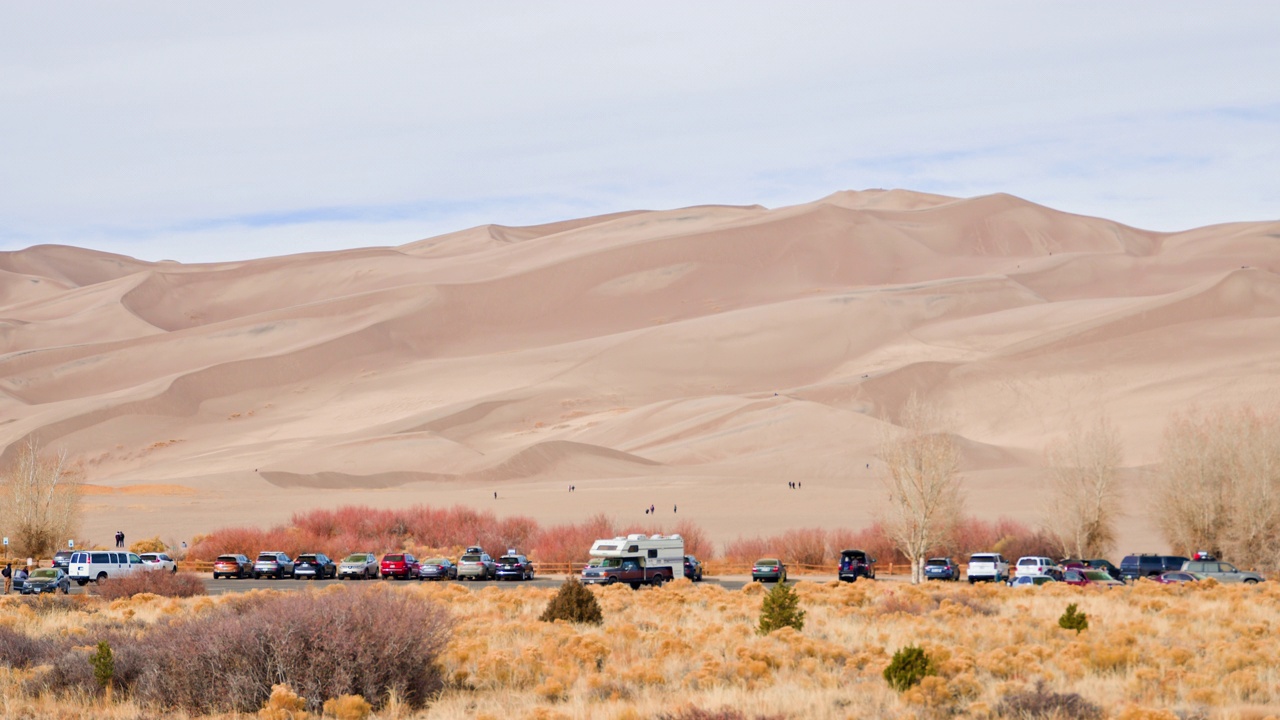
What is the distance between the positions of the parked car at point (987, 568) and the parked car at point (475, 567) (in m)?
16.4

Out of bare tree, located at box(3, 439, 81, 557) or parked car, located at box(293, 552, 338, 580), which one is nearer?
parked car, located at box(293, 552, 338, 580)

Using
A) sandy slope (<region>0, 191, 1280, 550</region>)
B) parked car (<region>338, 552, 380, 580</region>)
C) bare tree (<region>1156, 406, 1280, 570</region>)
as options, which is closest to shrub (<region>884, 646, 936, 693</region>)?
parked car (<region>338, 552, 380, 580</region>)

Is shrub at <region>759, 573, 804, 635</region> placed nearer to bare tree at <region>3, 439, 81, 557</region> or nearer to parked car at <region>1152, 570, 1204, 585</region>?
parked car at <region>1152, 570, 1204, 585</region>

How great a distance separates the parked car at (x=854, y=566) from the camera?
43.5 m

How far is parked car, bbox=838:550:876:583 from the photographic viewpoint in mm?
43469

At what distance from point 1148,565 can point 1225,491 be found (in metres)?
8.88

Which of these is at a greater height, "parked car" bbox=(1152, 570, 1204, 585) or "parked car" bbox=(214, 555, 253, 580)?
"parked car" bbox=(214, 555, 253, 580)

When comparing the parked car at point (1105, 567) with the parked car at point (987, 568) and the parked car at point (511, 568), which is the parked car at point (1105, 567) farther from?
the parked car at point (511, 568)

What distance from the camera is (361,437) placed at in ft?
408

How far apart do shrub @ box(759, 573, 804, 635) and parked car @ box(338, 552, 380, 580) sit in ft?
83.1

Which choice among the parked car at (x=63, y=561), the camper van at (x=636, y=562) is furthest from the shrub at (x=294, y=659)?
the parked car at (x=63, y=561)

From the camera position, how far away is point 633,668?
17.1m

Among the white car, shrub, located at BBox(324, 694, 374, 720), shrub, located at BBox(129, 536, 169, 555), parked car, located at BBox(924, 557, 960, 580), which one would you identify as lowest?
parked car, located at BBox(924, 557, 960, 580)

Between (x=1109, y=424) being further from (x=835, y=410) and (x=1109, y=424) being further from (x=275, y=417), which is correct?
(x=275, y=417)
